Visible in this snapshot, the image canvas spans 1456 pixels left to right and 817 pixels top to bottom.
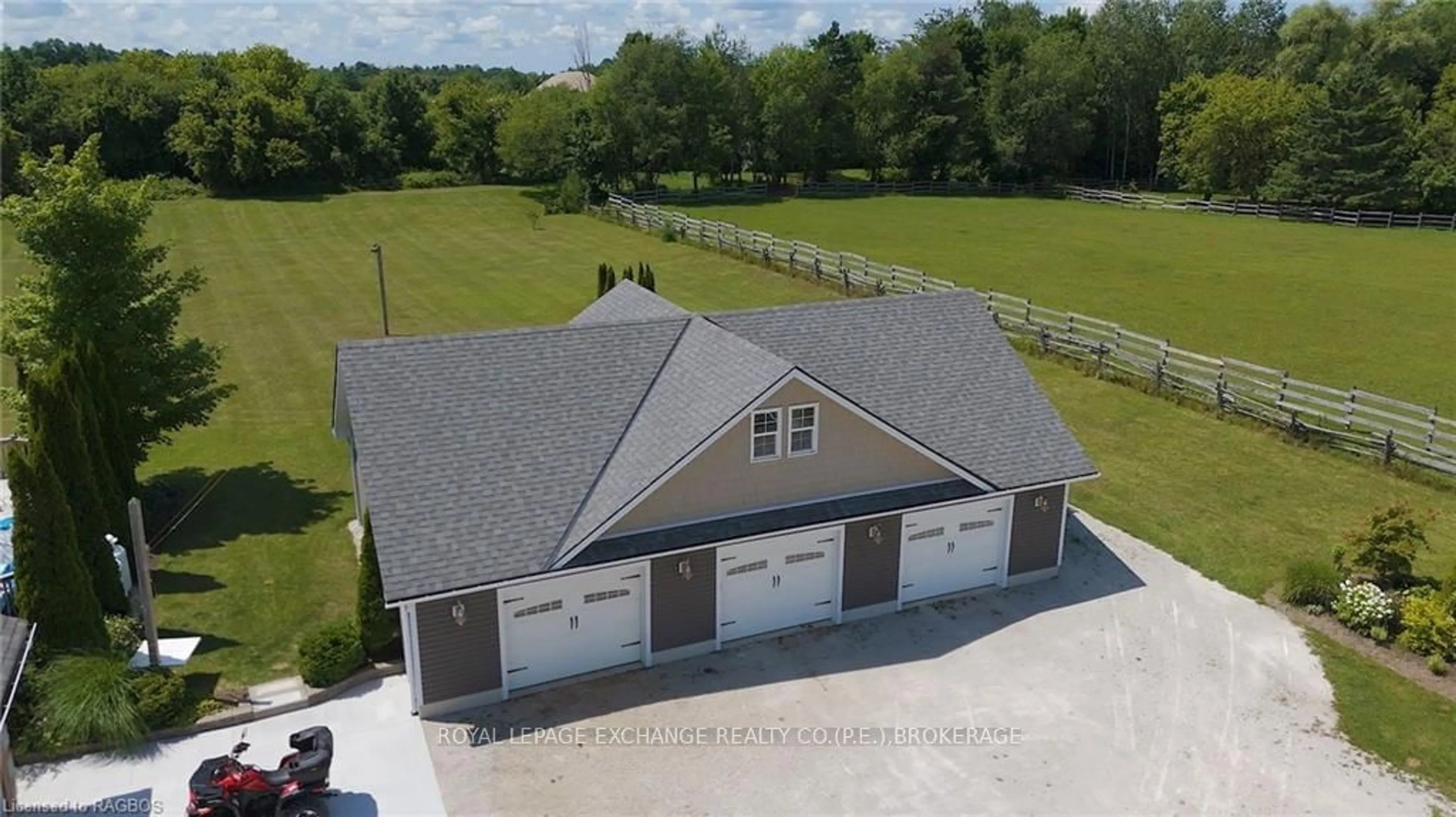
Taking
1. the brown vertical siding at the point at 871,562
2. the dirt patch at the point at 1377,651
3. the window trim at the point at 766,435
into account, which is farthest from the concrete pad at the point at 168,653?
the dirt patch at the point at 1377,651

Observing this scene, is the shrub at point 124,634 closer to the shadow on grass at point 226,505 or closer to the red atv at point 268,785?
the red atv at point 268,785

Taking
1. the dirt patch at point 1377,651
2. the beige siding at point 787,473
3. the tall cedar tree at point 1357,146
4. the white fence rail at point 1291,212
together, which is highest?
the tall cedar tree at point 1357,146

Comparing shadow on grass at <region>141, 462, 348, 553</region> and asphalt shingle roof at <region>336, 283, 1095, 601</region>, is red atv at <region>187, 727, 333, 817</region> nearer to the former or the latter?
asphalt shingle roof at <region>336, 283, 1095, 601</region>

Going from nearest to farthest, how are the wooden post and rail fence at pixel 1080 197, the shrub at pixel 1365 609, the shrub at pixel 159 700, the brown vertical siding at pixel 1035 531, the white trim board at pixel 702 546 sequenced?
1. the shrub at pixel 159 700
2. the white trim board at pixel 702 546
3. the shrub at pixel 1365 609
4. the brown vertical siding at pixel 1035 531
5. the wooden post and rail fence at pixel 1080 197

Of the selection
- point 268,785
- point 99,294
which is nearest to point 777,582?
point 268,785

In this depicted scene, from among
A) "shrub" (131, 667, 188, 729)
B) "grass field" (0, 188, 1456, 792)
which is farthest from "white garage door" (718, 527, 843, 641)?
"shrub" (131, 667, 188, 729)

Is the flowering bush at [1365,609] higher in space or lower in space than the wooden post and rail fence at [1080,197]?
lower
